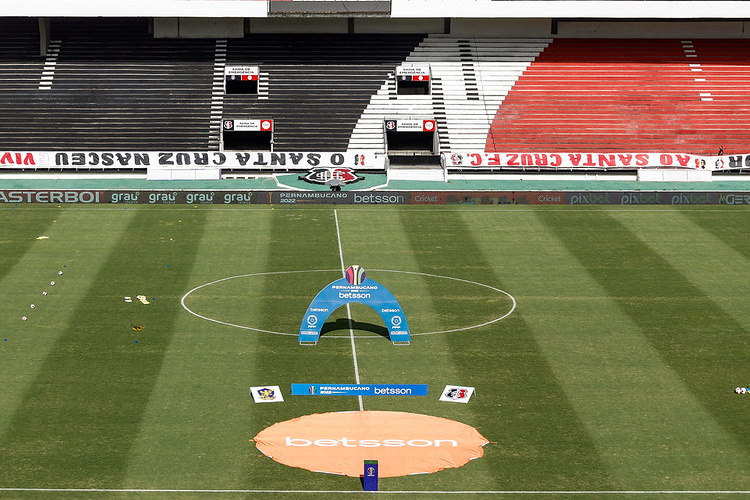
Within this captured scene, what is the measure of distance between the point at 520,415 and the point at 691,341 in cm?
708

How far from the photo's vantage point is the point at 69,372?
24719mm

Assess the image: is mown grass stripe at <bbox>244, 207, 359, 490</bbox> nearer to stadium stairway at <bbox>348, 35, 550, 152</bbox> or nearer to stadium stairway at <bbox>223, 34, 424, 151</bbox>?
stadium stairway at <bbox>223, 34, 424, 151</bbox>

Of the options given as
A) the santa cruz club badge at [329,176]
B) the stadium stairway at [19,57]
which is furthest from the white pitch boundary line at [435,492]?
the stadium stairway at [19,57]

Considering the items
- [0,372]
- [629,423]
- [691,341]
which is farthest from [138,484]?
[691,341]

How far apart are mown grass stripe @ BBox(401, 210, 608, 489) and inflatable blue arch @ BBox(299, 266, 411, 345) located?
4.74ft

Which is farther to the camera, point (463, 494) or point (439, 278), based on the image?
point (439, 278)

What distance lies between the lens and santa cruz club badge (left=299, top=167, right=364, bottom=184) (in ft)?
178

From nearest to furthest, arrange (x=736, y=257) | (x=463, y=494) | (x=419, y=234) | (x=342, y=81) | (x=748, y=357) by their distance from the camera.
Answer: (x=463, y=494)
(x=748, y=357)
(x=736, y=257)
(x=419, y=234)
(x=342, y=81)

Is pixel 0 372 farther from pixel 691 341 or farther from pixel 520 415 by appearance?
pixel 691 341

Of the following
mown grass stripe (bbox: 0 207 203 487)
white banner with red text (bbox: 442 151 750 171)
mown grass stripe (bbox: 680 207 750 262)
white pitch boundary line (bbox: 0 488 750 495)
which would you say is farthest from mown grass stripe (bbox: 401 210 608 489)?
white banner with red text (bbox: 442 151 750 171)

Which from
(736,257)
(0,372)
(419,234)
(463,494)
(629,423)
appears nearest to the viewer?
(463,494)

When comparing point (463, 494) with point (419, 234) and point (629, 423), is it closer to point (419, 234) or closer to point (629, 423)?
point (629, 423)

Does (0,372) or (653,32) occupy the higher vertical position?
(653,32)

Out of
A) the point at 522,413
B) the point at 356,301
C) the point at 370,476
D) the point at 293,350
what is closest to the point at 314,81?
the point at 293,350
